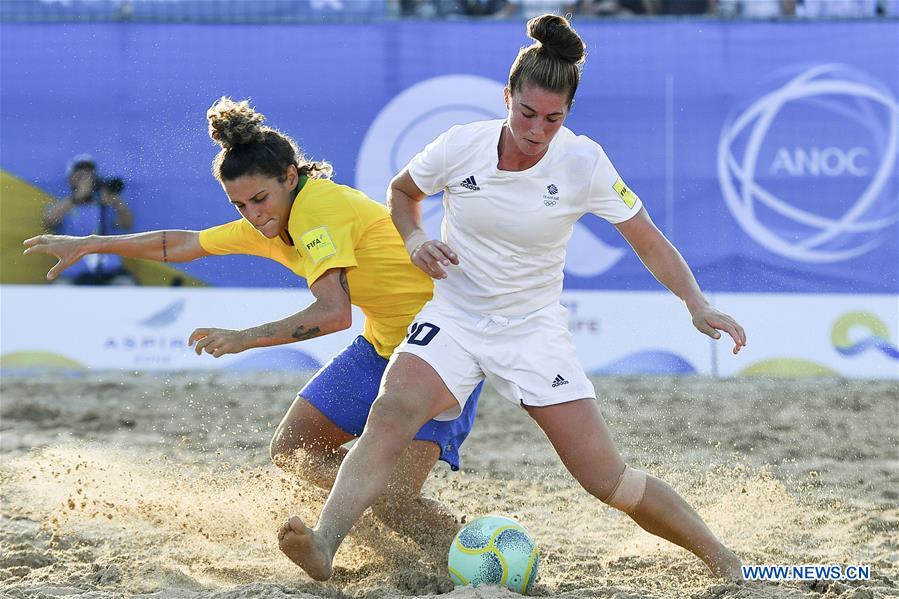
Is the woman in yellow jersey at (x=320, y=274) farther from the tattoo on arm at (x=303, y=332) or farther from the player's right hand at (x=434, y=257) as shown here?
the player's right hand at (x=434, y=257)

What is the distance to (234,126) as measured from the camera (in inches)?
156

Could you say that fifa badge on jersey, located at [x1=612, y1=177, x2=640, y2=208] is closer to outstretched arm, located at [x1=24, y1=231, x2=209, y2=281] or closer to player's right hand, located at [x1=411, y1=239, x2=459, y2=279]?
player's right hand, located at [x1=411, y1=239, x2=459, y2=279]

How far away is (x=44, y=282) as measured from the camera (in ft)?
26.6

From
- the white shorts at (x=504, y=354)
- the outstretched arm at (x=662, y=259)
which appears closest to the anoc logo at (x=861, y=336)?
the outstretched arm at (x=662, y=259)

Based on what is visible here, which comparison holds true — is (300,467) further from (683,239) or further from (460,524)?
(683,239)

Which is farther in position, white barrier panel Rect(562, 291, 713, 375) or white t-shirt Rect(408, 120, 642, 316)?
white barrier panel Rect(562, 291, 713, 375)

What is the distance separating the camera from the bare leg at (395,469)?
415cm

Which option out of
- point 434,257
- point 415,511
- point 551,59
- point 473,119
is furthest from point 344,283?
point 473,119

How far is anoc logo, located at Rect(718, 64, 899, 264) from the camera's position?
8.16m

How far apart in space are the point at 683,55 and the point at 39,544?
5.88 m

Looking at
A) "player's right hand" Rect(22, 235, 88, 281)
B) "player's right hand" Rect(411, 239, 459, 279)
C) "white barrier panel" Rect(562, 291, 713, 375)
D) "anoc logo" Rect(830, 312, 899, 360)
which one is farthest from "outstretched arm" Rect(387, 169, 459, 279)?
"anoc logo" Rect(830, 312, 899, 360)

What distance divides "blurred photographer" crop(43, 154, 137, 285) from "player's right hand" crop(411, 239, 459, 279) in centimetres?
480

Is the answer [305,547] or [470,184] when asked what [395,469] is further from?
[470,184]

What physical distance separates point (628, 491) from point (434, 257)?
103cm
